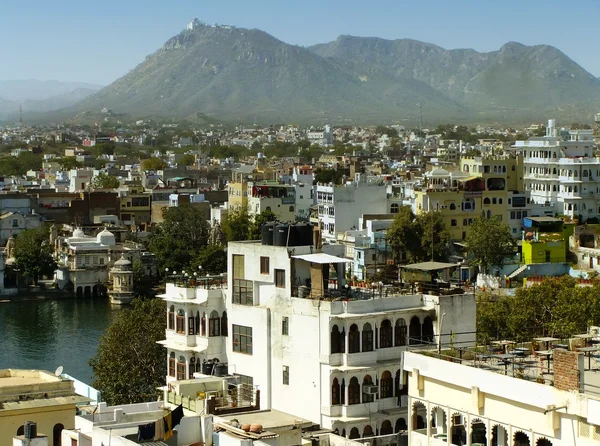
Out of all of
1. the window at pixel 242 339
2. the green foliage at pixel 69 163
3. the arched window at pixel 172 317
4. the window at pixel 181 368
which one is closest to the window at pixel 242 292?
the window at pixel 242 339

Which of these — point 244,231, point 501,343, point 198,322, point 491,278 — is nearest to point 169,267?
point 244,231

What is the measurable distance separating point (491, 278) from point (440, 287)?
2623cm

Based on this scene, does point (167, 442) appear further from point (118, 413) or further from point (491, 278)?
point (491, 278)

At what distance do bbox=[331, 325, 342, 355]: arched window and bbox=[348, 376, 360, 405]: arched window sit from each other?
0.42m

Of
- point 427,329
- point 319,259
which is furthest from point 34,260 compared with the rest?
point 427,329

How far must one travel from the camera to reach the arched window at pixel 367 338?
1838 cm

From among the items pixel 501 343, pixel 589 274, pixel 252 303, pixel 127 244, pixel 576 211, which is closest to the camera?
pixel 501 343

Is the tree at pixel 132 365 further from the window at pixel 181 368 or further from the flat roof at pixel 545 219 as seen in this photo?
the flat roof at pixel 545 219

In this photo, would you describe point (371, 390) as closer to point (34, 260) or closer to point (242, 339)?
point (242, 339)

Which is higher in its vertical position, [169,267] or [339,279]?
[339,279]

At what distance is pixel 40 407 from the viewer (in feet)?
53.1

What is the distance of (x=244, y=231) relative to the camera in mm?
58219

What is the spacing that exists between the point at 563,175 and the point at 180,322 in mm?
37854

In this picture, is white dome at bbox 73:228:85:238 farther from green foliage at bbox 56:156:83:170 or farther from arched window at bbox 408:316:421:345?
arched window at bbox 408:316:421:345
